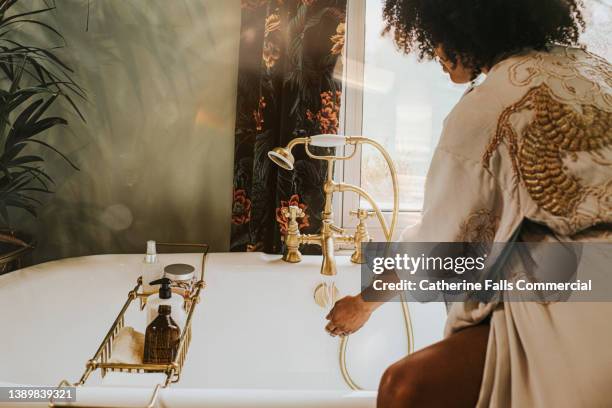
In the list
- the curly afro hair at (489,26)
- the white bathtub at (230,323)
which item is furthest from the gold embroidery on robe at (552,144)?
the white bathtub at (230,323)

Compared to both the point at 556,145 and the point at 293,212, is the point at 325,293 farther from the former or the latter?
the point at 556,145

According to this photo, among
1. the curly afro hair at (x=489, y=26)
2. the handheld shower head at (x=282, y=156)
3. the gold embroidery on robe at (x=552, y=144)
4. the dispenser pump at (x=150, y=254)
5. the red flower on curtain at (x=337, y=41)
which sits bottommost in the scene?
the dispenser pump at (x=150, y=254)

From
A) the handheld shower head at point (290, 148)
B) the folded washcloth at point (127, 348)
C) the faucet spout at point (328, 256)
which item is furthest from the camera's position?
the faucet spout at point (328, 256)

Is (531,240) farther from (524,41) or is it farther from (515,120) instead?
(524,41)

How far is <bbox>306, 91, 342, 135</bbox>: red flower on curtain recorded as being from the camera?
1482 mm

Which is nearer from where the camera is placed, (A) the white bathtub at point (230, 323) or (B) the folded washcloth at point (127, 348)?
(B) the folded washcloth at point (127, 348)

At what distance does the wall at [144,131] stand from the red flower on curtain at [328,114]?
1.04 ft

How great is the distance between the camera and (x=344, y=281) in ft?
4.81

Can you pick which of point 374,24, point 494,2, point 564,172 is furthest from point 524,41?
point 374,24

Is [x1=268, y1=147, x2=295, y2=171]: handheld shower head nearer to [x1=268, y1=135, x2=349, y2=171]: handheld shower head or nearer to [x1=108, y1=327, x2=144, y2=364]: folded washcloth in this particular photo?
[x1=268, y1=135, x2=349, y2=171]: handheld shower head

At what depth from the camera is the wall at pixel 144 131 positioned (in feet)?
5.21

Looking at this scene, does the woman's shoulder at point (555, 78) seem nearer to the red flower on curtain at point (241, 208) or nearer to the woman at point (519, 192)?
the woman at point (519, 192)

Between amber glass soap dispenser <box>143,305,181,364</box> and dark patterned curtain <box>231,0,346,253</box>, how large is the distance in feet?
1.98

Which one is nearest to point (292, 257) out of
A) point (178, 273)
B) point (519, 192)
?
point (178, 273)
